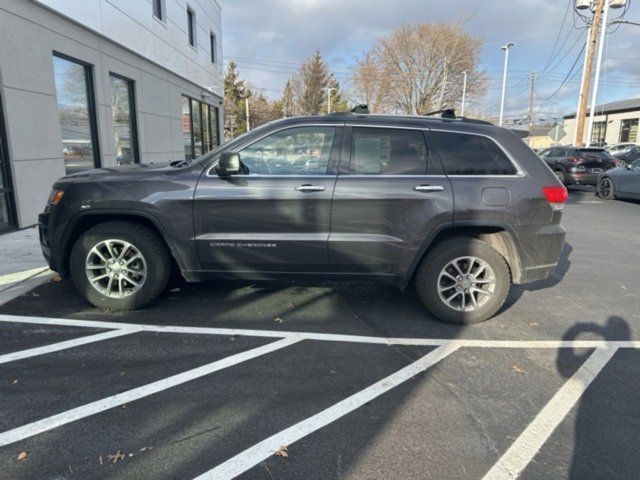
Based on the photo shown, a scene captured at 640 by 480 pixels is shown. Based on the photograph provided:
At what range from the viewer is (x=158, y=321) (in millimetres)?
4293

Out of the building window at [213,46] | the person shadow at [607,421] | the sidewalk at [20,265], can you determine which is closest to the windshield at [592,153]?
the person shadow at [607,421]

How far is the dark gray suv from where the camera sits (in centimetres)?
415

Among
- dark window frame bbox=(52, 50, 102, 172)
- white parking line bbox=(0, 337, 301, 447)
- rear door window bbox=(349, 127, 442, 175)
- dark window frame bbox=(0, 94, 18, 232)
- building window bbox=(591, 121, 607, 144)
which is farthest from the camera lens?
building window bbox=(591, 121, 607, 144)

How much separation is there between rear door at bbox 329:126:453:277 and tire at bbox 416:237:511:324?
0.23 meters

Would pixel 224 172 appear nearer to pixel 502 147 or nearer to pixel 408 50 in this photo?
pixel 502 147

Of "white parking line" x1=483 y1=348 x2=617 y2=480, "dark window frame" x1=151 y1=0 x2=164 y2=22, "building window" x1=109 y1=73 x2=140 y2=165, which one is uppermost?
"dark window frame" x1=151 y1=0 x2=164 y2=22

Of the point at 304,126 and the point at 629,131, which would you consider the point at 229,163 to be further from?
the point at 629,131

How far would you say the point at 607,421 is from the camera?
2871mm

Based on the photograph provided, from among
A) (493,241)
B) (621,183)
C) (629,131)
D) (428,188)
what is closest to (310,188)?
(428,188)

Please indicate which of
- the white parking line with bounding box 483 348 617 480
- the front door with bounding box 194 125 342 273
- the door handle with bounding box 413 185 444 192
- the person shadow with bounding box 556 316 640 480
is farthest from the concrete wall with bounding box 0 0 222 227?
the person shadow with bounding box 556 316 640 480

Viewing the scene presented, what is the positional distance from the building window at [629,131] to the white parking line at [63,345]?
5814cm

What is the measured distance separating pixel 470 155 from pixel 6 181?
23.5 feet

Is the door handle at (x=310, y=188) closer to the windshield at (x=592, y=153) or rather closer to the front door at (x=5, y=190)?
the front door at (x=5, y=190)

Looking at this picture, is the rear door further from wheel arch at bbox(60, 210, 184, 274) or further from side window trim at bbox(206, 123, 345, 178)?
wheel arch at bbox(60, 210, 184, 274)
